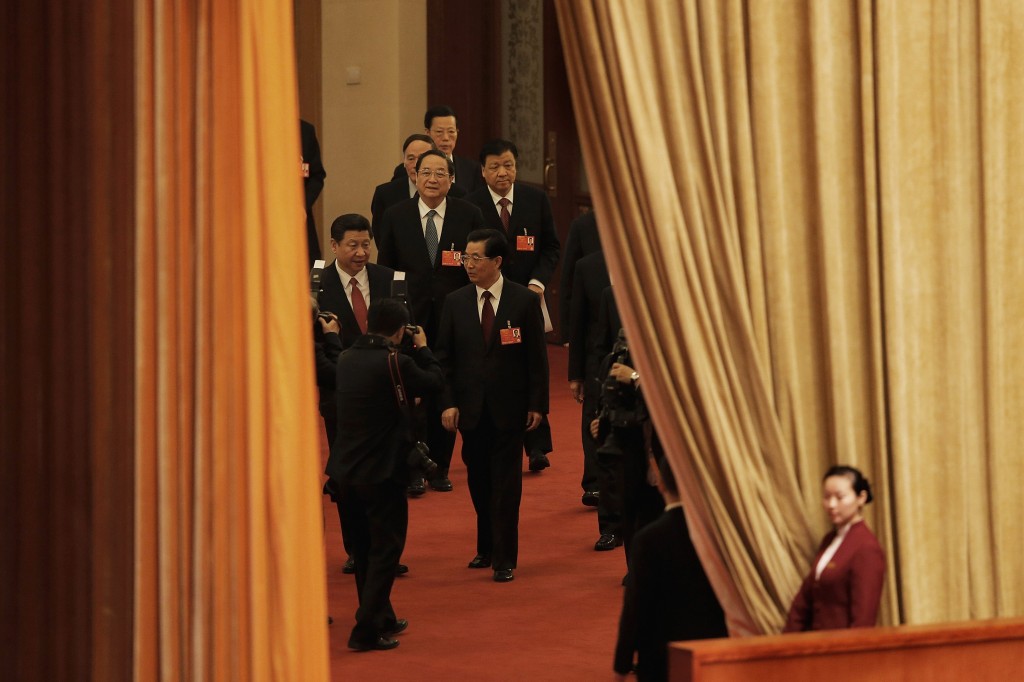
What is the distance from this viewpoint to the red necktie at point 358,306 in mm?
6742

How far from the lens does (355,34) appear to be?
12.2 metres

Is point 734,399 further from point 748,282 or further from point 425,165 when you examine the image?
point 425,165

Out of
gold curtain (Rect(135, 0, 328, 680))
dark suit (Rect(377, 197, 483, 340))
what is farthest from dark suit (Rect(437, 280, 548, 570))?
gold curtain (Rect(135, 0, 328, 680))

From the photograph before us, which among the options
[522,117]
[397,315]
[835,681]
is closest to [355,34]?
[522,117]

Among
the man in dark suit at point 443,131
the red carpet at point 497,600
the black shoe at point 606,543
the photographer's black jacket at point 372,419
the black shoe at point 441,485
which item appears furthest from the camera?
the man in dark suit at point 443,131

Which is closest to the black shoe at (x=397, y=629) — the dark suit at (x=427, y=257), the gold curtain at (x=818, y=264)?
the dark suit at (x=427, y=257)

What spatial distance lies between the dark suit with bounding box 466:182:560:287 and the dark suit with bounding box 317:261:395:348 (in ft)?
5.78

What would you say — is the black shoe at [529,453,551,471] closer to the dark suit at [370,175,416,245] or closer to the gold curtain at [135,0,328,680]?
the dark suit at [370,175,416,245]

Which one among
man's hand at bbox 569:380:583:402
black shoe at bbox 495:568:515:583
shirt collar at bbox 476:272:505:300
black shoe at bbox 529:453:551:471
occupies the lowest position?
black shoe at bbox 495:568:515:583

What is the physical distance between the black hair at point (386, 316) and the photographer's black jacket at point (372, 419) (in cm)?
7

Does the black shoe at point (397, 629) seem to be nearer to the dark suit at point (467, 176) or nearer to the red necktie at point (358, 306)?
the red necktie at point (358, 306)

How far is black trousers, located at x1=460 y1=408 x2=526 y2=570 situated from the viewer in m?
6.38

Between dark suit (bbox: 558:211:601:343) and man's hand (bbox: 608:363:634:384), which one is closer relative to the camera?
man's hand (bbox: 608:363:634:384)

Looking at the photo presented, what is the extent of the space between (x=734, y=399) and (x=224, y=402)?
1061mm
